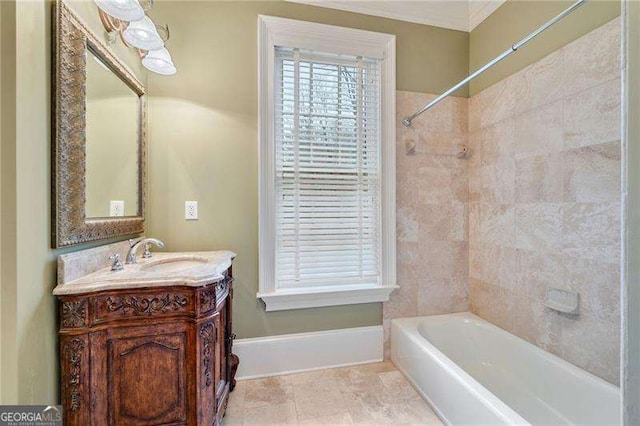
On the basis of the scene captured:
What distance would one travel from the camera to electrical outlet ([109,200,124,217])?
1.46 metres

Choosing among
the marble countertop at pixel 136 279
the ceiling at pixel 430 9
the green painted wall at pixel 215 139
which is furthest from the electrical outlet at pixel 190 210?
the ceiling at pixel 430 9

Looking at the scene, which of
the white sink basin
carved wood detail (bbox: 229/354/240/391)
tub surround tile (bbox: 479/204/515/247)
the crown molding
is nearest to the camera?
the white sink basin

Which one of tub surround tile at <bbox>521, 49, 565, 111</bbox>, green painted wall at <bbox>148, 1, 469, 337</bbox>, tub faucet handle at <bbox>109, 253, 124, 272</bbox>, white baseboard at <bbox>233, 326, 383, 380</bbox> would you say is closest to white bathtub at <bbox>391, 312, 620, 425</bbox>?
white baseboard at <bbox>233, 326, 383, 380</bbox>

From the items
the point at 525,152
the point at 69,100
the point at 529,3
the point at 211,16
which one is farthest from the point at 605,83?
the point at 69,100

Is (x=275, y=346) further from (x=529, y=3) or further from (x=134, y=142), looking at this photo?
(x=529, y=3)

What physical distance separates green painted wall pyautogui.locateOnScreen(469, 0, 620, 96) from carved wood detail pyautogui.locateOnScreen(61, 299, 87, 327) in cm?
270

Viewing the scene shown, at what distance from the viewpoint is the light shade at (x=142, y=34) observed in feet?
4.37

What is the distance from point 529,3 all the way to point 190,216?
8.49 ft

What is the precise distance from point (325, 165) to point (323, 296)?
3.09ft

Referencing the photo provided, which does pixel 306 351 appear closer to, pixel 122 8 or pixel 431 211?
pixel 431 211

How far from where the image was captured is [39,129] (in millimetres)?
1047

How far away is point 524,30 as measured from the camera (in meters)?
1.84

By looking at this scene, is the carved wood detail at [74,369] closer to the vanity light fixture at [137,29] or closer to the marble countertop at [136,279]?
the marble countertop at [136,279]

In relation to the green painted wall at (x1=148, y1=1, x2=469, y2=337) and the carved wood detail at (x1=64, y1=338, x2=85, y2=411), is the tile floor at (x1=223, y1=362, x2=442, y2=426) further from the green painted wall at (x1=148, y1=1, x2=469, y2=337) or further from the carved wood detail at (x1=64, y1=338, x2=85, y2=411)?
the carved wood detail at (x1=64, y1=338, x2=85, y2=411)
